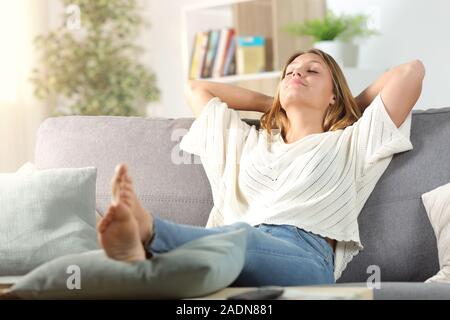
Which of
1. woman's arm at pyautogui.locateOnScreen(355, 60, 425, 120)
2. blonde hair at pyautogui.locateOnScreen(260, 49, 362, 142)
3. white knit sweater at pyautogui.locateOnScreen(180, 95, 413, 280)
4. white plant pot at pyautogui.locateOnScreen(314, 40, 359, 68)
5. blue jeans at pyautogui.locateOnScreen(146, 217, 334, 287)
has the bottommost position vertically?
blue jeans at pyautogui.locateOnScreen(146, 217, 334, 287)

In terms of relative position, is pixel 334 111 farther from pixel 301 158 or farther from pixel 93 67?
pixel 93 67

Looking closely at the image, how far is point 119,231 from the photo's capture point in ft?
4.53

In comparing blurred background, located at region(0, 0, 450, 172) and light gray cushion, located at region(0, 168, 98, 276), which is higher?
blurred background, located at region(0, 0, 450, 172)

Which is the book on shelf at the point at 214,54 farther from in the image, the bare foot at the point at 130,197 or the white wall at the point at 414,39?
the bare foot at the point at 130,197

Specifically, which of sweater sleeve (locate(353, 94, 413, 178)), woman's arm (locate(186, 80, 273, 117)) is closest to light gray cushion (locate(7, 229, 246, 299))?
sweater sleeve (locate(353, 94, 413, 178))

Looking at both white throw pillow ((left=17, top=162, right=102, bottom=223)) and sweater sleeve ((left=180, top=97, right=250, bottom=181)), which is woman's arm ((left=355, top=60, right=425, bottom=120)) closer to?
sweater sleeve ((left=180, top=97, right=250, bottom=181))

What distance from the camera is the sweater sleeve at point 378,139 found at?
2.20m

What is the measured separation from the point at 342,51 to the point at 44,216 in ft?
7.35

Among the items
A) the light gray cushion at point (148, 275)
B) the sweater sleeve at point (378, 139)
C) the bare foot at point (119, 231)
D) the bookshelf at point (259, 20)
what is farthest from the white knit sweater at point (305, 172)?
the bookshelf at point (259, 20)

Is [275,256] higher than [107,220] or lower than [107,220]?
lower

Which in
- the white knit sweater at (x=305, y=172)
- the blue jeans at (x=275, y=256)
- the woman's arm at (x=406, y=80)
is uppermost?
the woman's arm at (x=406, y=80)

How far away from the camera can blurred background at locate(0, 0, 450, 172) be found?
4.07m

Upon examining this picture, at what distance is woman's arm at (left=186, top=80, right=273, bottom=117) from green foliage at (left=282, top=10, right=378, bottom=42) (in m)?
1.59

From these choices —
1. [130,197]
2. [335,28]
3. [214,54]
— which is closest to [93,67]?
[214,54]
